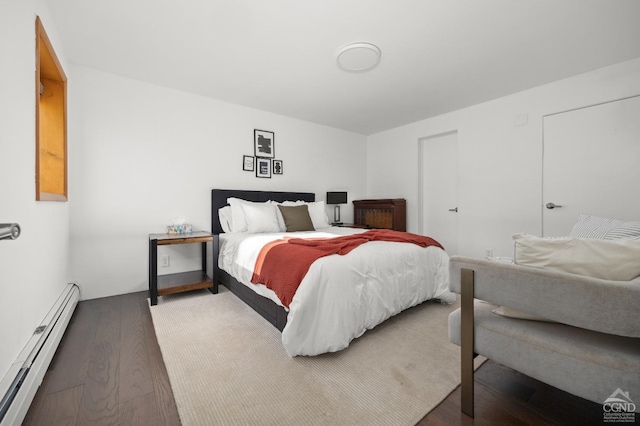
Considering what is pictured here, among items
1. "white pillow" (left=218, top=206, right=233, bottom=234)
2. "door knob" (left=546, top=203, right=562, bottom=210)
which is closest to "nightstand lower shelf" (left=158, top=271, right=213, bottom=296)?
"white pillow" (left=218, top=206, right=233, bottom=234)

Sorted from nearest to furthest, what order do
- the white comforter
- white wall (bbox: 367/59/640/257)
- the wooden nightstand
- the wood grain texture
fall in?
Answer: the wood grain texture → the white comforter → the wooden nightstand → white wall (bbox: 367/59/640/257)

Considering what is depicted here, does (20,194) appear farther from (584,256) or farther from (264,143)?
(264,143)

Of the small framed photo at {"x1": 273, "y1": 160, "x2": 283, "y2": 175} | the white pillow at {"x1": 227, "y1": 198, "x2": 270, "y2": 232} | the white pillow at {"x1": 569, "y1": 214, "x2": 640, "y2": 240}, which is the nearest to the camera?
the white pillow at {"x1": 569, "y1": 214, "x2": 640, "y2": 240}

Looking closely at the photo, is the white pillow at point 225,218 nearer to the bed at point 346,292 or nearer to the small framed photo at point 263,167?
the bed at point 346,292

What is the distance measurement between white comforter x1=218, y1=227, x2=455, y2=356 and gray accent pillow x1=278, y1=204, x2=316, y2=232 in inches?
31.7

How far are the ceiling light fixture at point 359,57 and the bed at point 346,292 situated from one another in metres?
1.78

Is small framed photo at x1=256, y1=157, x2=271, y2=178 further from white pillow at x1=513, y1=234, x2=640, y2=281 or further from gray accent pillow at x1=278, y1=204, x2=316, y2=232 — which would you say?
white pillow at x1=513, y1=234, x2=640, y2=281

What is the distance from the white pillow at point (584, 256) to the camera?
950mm

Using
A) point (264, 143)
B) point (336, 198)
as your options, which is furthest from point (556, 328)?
point (264, 143)

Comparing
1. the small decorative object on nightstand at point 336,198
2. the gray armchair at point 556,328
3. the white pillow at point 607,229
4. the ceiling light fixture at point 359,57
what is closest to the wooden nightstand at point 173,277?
the small decorative object on nightstand at point 336,198

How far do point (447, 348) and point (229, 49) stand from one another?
3106 millimetres

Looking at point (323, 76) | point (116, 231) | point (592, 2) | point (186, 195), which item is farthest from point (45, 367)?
point (592, 2)

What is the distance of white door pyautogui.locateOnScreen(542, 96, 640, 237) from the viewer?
2.71 metres

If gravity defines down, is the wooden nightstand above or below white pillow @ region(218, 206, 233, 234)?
below
